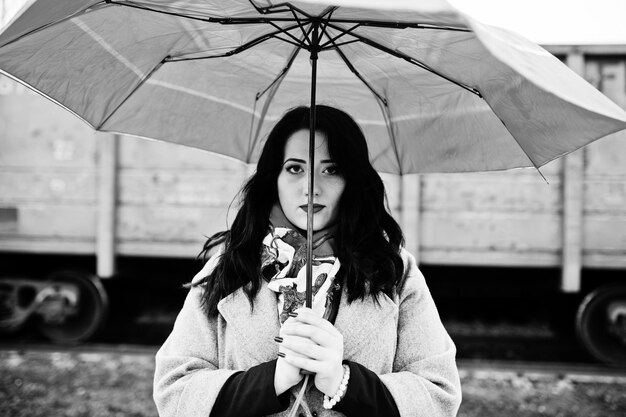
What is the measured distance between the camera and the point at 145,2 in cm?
118

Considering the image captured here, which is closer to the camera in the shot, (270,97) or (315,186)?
(315,186)

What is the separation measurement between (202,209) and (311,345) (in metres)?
3.18

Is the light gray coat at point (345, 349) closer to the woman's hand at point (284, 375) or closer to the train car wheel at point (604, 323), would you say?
the woman's hand at point (284, 375)

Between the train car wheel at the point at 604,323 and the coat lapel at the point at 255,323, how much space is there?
11.8 feet

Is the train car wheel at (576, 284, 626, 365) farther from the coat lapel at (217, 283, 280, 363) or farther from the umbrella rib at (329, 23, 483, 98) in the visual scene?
the coat lapel at (217, 283, 280, 363)

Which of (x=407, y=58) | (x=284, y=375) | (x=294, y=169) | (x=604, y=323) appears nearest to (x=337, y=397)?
(x=284, y=375)

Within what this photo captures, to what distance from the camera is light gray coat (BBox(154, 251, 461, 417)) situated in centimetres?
128

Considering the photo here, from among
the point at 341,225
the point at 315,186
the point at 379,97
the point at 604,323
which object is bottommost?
the point at 604,323

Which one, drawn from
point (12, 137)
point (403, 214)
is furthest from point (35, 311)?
point (403, 214)

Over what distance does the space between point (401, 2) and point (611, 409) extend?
345 centimetres

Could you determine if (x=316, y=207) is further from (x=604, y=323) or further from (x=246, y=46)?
(x=604, y=323)

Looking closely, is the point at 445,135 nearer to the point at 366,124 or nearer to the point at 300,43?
the point at 366,124

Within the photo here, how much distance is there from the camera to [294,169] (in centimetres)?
144

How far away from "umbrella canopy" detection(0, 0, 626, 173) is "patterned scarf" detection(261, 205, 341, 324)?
50cm
